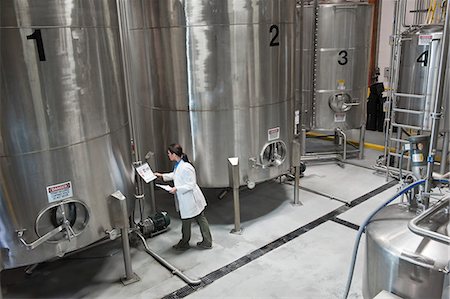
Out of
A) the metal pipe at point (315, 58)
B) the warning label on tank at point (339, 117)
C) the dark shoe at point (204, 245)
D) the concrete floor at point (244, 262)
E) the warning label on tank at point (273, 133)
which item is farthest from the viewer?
the warning label on tank at point (339, 117)

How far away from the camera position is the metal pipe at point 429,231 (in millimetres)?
1763

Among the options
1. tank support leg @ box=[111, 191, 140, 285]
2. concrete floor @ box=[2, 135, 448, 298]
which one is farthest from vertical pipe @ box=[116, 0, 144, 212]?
concrete floor @ box=[2, 135, 448, 298]

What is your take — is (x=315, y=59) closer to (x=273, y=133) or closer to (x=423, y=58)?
(x=423, y=58)

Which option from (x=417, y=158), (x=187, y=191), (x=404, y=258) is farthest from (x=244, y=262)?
(x=404, y=258)

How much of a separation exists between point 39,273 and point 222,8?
2980mm

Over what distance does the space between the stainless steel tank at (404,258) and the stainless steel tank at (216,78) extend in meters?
2.12

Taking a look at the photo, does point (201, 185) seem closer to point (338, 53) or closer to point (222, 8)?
point (222, 8)

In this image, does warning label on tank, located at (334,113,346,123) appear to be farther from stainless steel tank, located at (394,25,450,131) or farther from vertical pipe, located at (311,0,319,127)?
stainless steel tank, located at (394,25,450,131)

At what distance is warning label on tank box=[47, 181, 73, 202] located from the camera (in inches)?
113

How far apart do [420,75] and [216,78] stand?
285cm

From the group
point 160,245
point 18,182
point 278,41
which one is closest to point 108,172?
point 18,182

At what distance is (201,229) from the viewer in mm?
3965

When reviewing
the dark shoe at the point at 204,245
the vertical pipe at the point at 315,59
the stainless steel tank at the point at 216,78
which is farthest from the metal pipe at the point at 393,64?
the dark shoe at the point at 204,245

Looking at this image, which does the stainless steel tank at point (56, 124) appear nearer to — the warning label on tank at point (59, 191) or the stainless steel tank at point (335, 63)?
the warning label on tank at point (59, 191)
